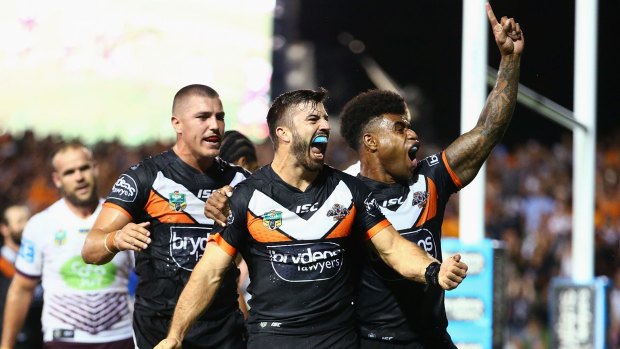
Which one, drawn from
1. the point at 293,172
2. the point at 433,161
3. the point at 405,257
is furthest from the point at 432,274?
the point at 433,161

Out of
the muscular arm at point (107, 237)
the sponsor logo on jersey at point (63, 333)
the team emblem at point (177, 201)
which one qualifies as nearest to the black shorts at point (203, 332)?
the muscular arm at point (107, 237)

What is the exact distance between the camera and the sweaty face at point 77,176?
847 cm

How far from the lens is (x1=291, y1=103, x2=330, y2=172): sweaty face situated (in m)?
6.02

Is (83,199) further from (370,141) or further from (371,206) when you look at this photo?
(371,206)

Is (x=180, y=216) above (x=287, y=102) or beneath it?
beneath

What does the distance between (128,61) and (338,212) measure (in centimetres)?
1755

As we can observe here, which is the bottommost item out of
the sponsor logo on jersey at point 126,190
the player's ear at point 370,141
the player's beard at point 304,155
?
the sponsor logo on jersey at point 126,190

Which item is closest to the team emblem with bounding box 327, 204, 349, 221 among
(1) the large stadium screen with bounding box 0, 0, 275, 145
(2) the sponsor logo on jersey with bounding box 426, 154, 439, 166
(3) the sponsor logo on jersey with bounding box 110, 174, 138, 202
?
(2) the sponsor logo on jersey with bounding box 426, 154, 439, 166

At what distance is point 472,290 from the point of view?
10594mm

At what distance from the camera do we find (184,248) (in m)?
6.91

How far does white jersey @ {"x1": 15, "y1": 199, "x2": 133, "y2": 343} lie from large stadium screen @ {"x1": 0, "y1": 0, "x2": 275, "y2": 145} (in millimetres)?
12973

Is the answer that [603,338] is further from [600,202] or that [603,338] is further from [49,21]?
[49,21]

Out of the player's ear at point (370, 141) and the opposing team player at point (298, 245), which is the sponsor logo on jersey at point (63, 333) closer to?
the opposing team player at point (298, 245)

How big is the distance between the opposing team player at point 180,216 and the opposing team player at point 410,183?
0.95 metres
